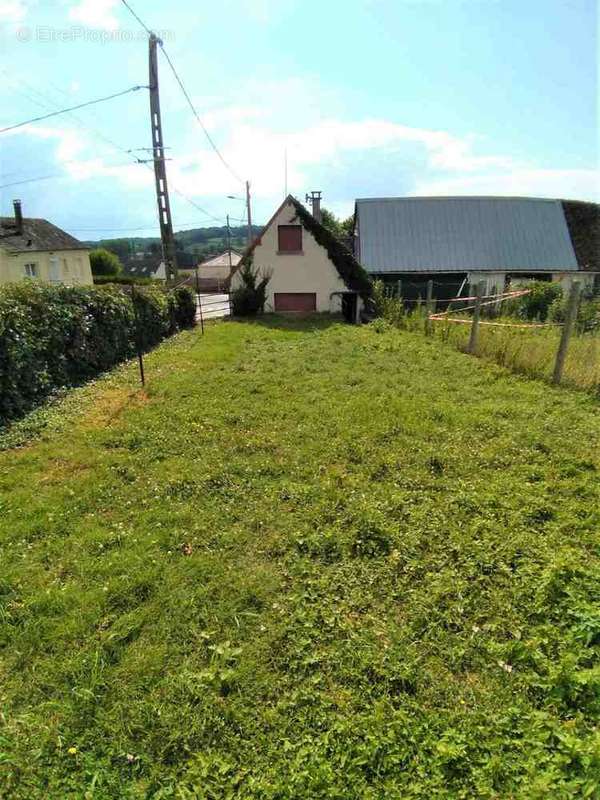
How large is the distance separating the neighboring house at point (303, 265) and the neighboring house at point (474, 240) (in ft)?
12.6

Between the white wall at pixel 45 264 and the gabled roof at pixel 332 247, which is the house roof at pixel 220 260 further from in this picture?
the gabled roof at pixel 332 247

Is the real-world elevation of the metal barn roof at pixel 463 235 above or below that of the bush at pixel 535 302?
above

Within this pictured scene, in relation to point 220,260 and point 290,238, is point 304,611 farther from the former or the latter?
point 220,260

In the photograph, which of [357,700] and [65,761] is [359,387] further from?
[65,761]

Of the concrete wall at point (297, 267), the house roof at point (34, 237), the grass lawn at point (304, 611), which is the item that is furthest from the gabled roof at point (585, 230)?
the house roof at point (34, 237)

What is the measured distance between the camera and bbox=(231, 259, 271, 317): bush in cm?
1855

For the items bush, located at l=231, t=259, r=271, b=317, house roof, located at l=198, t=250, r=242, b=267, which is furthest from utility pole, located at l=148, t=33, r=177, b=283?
house roof, located at l=198, t=250, r=242, b=267

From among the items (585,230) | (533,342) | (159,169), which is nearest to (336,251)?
(159,169)

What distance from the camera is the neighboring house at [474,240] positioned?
2214 centimetres

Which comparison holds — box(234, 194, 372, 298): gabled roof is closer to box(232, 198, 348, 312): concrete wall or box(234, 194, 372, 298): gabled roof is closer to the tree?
box(232, 198, 348, 312): concrete wall

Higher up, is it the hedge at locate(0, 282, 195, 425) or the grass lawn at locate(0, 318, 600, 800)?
the hedge at locate(0, 282, 195, 425)

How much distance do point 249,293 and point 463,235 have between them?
41.1 ft

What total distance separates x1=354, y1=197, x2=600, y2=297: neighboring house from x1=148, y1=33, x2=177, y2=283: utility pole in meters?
10.00

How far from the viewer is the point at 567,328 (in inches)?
269
